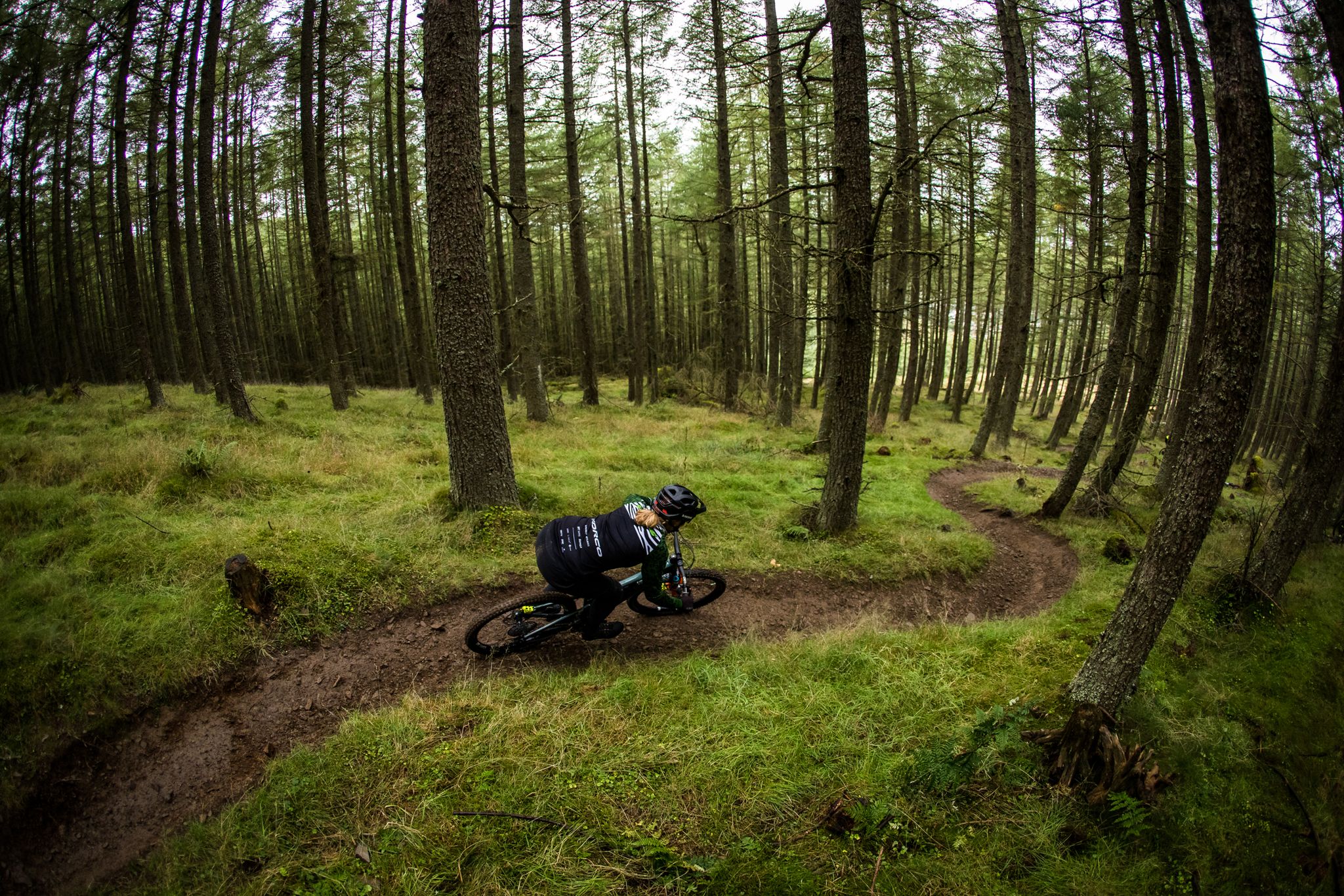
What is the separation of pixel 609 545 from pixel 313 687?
2.87m

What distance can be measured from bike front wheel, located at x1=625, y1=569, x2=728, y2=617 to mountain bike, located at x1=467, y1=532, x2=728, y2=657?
1.5 inches

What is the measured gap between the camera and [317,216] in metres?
14.3

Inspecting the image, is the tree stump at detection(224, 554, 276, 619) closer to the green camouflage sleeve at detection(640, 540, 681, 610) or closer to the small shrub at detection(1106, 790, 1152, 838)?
the green camouflage sleeve at detection(640, 540, 681, 610)

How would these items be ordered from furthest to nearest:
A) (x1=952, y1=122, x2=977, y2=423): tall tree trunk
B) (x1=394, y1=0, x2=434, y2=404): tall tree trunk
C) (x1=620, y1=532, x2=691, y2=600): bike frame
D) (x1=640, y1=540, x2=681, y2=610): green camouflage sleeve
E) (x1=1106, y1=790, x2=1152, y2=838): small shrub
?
(x1=952, y1=122, x2=977, y2=423): tall tree trunk, (x1=394, y1=0, x2=434, y2=404): tall tree trunk, (x1=620, y1=532, x2=691, y2=600): bike frame, (x1=640, y1=540, x2=681, y2=610): green camouflage sleeve, (x1=1106, y1=790, x2=1152, y2=838): small shrub

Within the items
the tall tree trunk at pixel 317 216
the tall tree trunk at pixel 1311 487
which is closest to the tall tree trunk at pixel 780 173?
the tall tree trunk at pixel 1311 487

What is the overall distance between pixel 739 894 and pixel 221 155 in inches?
1116

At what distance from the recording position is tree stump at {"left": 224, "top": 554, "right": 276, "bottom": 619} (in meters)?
5.09

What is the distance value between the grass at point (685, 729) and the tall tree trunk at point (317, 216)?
7743mm

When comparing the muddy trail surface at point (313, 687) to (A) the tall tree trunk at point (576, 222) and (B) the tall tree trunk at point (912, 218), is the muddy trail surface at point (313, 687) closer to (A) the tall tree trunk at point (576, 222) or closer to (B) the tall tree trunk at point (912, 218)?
(B) the tall tree trunk at point (912, 218)

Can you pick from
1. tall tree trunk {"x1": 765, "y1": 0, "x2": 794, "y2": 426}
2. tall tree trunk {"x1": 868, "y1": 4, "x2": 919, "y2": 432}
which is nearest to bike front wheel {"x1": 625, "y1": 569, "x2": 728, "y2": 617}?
tall tree trunk {"x1": 765, "y1": 0, "x2": 794, "y2": 426}

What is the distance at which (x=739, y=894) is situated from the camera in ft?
9.09

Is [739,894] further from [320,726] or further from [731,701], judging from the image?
[320,726]

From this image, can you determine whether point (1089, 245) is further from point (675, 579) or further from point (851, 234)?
point (675, 579)

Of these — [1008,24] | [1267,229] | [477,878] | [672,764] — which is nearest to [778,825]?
[672,764]
